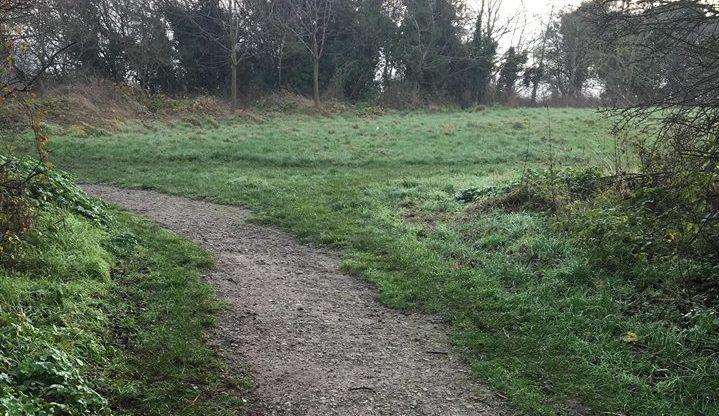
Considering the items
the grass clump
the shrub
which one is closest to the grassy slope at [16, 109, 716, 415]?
the shrub

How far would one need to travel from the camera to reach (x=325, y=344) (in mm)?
5617

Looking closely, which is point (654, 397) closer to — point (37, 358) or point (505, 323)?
point (505, 323)

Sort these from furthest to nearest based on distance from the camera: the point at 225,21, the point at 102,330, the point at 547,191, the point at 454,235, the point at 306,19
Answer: the point at 306,19
the point at 225,21
the point at 547,191
the point at 454,235
the point at 102,330

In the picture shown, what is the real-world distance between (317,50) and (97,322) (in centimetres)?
2786

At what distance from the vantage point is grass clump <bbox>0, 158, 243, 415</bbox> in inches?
159

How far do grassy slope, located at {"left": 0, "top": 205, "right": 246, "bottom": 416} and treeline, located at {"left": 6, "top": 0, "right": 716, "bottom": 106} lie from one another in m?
18.1

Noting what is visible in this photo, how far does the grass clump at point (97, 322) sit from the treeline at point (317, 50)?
58.7ft

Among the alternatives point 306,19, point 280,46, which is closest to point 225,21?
point 280,46

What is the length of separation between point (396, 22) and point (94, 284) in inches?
1323

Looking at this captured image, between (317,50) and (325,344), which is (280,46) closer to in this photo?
(317,50)

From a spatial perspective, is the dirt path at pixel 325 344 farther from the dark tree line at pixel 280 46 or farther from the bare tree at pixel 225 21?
the bare tree at pixel 225 21

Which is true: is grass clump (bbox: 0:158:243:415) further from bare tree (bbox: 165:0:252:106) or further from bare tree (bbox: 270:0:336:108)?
bare tree (bbox: 270:0:336:108)

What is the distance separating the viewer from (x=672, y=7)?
21.5 ft

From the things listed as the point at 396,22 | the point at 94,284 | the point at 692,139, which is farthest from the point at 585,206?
the point at 396,22
